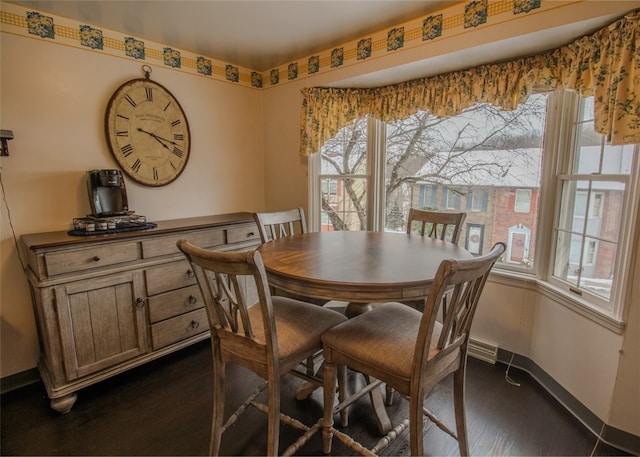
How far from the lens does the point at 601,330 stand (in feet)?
5.67

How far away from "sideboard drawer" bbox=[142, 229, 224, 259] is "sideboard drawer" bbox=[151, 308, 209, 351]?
484mm

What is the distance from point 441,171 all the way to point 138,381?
2690 millimetres

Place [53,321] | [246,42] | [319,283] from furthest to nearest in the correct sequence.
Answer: [246,42]
[53,321]
[319,283]

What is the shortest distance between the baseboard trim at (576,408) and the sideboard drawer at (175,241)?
223cm

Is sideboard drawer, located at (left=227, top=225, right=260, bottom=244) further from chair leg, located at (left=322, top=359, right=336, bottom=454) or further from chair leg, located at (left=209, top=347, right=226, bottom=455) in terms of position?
chair leg, located at (left=322, top=359, right=336, bottom=454)

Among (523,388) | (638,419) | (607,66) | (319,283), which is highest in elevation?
(607,66)

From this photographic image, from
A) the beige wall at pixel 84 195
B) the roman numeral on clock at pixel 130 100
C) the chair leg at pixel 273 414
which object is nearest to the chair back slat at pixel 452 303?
the chair leg at pixel 273 414

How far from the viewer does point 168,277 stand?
2.25 metres

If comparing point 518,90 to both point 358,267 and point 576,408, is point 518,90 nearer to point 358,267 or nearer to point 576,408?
point 358,267

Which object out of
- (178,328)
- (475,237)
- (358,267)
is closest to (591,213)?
(475,237)

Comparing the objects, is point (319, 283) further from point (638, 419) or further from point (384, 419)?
point (638, 419)

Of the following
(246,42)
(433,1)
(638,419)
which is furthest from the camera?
(246,42)

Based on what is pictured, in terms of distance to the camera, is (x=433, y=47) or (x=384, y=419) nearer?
(x=384, y=419)

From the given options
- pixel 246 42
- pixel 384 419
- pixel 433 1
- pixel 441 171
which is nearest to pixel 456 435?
pixel 384 419
